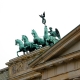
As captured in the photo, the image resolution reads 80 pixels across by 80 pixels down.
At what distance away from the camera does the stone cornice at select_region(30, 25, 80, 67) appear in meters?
39.7

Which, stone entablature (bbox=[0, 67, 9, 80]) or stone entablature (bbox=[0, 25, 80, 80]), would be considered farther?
stone entablature (bbox=[0, 67, 9, 80])

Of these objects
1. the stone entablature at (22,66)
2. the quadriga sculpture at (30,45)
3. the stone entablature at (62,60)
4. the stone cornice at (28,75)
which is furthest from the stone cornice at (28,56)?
the stone entablature at (62,60)

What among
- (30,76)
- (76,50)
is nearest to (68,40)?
(76,50)

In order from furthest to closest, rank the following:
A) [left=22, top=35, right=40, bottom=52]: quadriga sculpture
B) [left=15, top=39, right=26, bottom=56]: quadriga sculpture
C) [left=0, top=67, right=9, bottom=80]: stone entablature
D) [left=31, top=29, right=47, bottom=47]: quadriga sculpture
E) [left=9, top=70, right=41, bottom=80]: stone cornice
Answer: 1. [left=15, top=39, right=26, bottom=56]: quadriga sculpture
2. [left=31, top=29, right=47, bottom=47]: quadriga sculpture
3. [left=22, top=35, right=40, bottom=52]: quadriga sculpture
4. [left=0, top=67, right=9, bottom=80]: stone entablature
5. [left=9, top=70, right=41, bottom=80]: stone cornice

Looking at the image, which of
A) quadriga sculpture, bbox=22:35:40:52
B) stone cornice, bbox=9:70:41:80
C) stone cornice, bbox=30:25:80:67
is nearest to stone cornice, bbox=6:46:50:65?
stone cornice, bbox=9:70:41:80

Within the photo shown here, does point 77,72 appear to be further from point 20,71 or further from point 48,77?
point 20,71

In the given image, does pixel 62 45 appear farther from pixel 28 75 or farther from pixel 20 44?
pixel 20 44

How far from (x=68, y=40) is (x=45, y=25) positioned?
29.2 metres

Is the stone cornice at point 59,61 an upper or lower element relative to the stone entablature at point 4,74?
lower

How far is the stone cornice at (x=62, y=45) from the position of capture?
130 ft

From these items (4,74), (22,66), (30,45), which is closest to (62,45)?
(22,66)

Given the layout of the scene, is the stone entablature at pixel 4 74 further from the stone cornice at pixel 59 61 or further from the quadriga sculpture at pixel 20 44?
the stone cornice at pixel 59 61

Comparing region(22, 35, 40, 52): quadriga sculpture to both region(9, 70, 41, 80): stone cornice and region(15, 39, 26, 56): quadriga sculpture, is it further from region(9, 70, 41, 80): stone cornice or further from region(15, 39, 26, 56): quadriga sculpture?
region(9, 70, 41, 80): stone cornice

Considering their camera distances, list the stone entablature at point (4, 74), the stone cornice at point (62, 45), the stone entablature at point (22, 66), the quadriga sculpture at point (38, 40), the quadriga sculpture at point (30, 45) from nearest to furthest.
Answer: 1. the stone cornice at point (62, 45)
2. the stone entablature at point (22, 66)
3. the stone entablature at point (4, 74)
4. the quadriga sculpture at point (30, 45)
5. the quadriga sculpture at point (38, 40)
